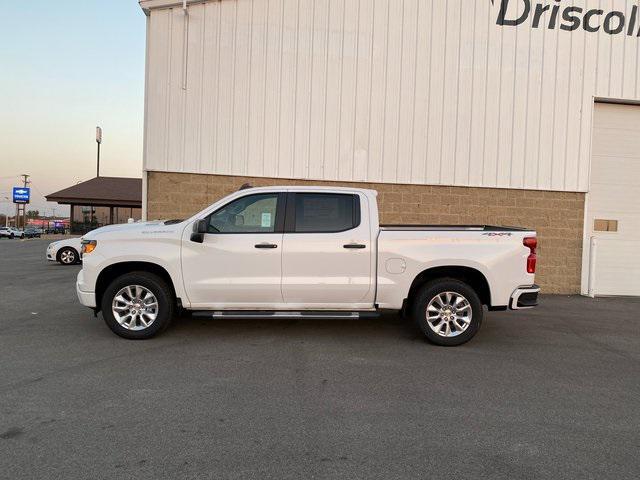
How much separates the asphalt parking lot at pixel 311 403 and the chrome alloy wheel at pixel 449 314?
0.26 meters

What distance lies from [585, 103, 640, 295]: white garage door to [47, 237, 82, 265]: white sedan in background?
15.4 meters

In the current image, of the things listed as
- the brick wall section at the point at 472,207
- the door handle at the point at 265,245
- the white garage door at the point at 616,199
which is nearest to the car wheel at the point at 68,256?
the brick wall section at the point at 472,207

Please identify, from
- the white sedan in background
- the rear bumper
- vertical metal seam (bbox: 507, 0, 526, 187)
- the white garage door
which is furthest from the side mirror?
the white sedan in background

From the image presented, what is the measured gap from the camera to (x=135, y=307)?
19.5ft

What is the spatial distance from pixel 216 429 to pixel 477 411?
2166mm

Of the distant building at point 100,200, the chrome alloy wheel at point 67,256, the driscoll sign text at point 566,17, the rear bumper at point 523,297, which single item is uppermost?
the driscoll sign text at point 566,17

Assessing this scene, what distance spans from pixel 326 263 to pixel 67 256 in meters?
13.0

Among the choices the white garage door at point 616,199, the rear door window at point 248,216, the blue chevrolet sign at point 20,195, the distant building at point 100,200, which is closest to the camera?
the rear door window at point 248,216

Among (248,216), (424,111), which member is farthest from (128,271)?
(424,111)

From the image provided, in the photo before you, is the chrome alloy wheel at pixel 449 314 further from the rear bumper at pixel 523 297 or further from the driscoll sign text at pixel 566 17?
the driscoll sign text at pixel 566 17

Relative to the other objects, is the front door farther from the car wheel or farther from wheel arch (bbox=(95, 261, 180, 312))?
the car wheel

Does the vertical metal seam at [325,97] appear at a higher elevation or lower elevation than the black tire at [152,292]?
higher

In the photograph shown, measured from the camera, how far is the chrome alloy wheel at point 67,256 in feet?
51.6

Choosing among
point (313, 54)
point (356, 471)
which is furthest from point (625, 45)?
point (356, 471)
